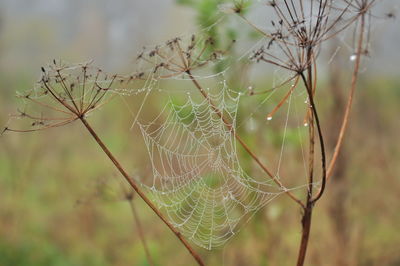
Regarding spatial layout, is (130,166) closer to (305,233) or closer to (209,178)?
(209,178)

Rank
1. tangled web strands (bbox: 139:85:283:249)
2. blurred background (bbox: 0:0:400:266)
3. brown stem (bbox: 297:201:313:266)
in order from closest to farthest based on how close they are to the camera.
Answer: brown stem (bbox: 297:201:313:266) < tangled web strands (bbox: 139:85:283:249) < blurred background (bbox: 0:0:400:266)

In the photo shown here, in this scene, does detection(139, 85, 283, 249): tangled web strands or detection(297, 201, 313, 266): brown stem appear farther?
detection(139, 85, 283, 249): tangled web strands

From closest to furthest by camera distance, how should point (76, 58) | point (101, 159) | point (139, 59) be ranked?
point (139, 59) → point (101, 159) → point (76, 58)

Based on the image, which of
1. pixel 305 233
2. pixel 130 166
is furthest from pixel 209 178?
pixel 130 166

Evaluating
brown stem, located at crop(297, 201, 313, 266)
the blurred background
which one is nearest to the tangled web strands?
brown stem, located at crop(297, 201, 313, 266)

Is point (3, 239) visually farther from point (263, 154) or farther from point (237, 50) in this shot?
point (237, 50)

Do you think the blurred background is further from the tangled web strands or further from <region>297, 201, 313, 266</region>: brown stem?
<region>297, 201, 313, 266</region>: brown stem

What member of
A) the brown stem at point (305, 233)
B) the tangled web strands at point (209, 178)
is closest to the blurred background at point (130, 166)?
the tangled web strands at point (209, 178)

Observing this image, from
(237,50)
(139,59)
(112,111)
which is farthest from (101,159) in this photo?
(139,59)

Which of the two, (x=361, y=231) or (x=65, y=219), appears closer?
(x=361, y=231)
